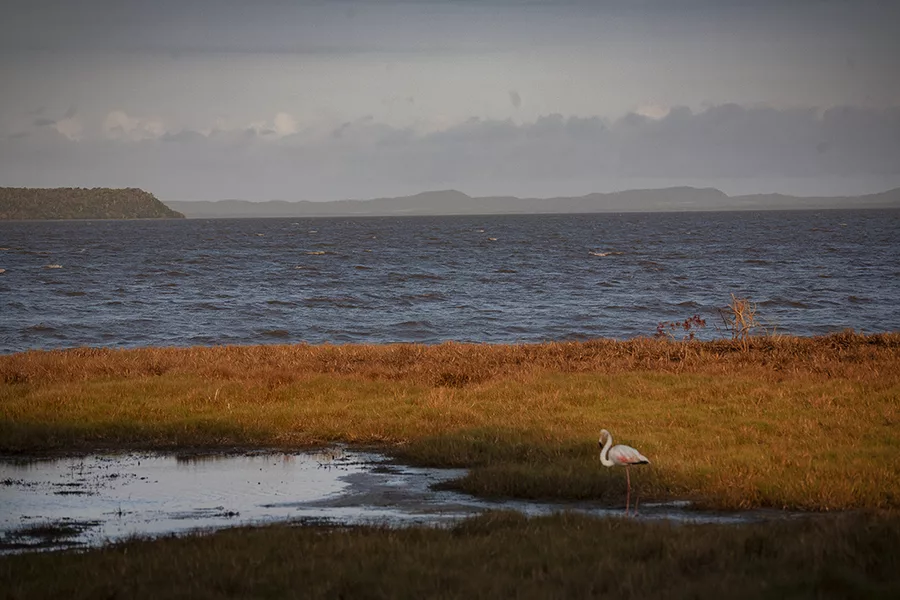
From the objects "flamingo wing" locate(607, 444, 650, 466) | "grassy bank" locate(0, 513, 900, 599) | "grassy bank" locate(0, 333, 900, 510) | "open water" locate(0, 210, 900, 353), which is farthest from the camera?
"open water" locate(0, 210, 900, 353)

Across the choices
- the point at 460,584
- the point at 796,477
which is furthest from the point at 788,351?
the point at 460,584

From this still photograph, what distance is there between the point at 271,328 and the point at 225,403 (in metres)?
Result: 28.7

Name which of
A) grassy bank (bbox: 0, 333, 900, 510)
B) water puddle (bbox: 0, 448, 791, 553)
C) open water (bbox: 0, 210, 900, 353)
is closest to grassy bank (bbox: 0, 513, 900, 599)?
water puddle (bbox: 0, 448, 791, 553)

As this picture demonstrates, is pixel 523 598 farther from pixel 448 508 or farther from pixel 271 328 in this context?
pixel 271 328

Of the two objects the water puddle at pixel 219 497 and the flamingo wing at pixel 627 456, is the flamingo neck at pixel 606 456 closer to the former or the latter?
the flamingo wing at pixel 627 456

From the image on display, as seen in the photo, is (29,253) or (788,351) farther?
(29,253)

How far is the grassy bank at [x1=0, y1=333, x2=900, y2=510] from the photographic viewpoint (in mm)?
14008

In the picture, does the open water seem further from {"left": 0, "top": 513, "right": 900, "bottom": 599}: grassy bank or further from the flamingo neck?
{"left": 0, "top": 513, "right": 900, "bottom": 599}: grassy bank

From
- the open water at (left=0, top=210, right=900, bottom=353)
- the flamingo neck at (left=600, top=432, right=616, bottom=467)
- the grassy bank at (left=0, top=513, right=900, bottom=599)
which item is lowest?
the open water at (left=0, top=210, right=900, bottom=353)

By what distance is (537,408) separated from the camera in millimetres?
18859

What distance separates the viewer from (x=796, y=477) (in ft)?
44.1

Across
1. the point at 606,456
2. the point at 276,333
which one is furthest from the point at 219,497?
the point at 276,333

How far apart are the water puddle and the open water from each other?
27.6 meters

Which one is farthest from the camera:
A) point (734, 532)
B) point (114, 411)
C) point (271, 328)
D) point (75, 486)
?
point (271, 328)
